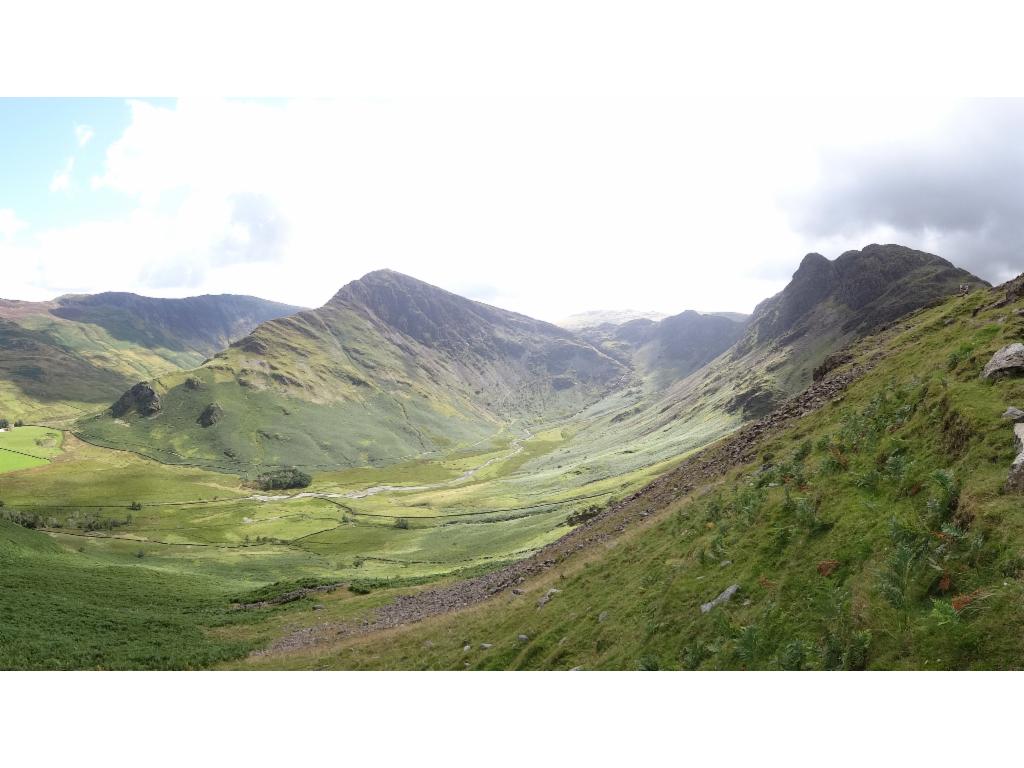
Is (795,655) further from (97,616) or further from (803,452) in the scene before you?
(97,616)

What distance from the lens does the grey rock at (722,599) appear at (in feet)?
55.6

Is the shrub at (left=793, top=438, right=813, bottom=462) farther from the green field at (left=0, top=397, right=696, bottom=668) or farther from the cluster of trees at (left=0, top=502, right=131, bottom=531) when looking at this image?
the cluster of trees at (left=0, top=502, right=131, bottom=531)

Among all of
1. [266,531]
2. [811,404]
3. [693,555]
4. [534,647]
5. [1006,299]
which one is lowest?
[266,531]

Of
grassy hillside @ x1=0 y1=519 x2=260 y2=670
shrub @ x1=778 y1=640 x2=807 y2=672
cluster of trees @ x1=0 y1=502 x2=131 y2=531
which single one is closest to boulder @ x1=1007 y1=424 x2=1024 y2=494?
shrub @ x1=778 y1=640 x2=807 y2=672

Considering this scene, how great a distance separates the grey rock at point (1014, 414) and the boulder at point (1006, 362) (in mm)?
3230

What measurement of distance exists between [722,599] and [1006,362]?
1369 cm

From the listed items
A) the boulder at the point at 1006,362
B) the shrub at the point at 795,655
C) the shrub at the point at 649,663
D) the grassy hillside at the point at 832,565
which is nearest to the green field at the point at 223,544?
the grassy hillside at the point at 832,565

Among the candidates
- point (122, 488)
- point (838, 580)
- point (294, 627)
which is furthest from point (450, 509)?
point (838, 580)

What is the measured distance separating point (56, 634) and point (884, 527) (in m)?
47.9

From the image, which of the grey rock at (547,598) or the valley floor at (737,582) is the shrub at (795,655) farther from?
the grey rock at (547,598)

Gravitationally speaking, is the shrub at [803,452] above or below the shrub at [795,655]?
above

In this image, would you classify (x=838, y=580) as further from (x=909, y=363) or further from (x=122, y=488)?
(x=122, y=488)

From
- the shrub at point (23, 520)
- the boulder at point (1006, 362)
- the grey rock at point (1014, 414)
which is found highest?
the boulder at point (1006, 362)

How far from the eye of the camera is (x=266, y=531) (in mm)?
128625
